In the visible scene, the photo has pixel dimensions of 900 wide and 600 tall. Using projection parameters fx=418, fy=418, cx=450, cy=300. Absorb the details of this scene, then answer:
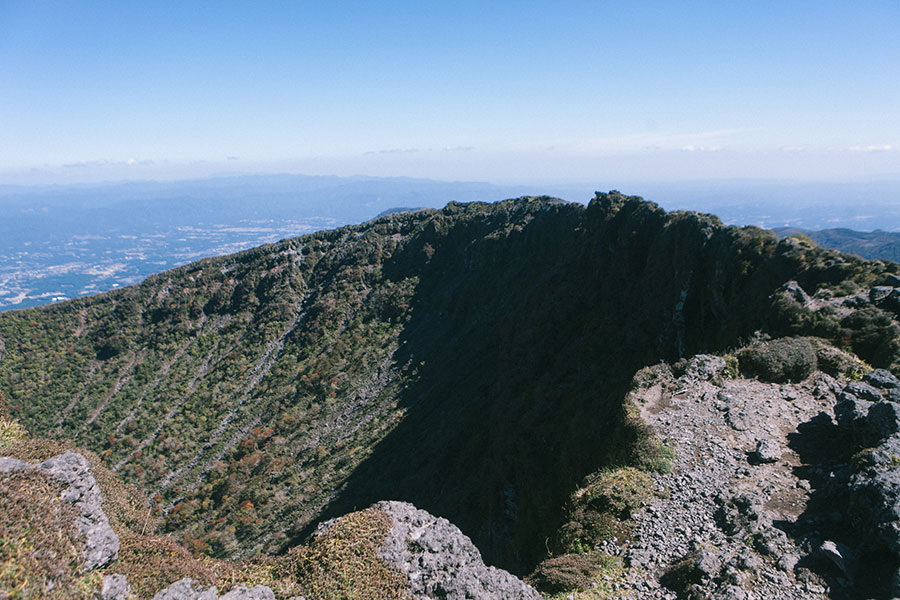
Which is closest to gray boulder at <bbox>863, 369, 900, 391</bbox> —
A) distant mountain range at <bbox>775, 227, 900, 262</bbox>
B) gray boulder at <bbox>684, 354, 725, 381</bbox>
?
gray boulder at <bbox>684, 354, 725, 381</bbox>

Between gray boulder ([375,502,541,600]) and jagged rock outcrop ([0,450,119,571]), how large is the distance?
5834 mm

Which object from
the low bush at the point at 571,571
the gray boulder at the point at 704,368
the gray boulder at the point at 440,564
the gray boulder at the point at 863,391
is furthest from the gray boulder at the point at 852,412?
the gray boulder at the point at 440,564

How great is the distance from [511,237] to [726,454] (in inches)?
2093

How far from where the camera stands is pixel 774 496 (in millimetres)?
11461

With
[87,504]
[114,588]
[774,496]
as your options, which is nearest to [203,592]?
[114,588]

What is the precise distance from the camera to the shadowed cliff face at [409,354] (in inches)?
945

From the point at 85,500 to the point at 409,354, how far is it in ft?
176

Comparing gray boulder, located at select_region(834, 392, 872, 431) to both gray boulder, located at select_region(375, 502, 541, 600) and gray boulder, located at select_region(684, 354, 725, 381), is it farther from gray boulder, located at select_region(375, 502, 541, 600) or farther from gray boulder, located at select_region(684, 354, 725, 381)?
gray boulder, located at select_region(375, 502, 541, 600)

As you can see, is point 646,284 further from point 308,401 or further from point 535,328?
point 308,401

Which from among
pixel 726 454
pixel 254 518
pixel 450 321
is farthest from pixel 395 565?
pixel 450 321

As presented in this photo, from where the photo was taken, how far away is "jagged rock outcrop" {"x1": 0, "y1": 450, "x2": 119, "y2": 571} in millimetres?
8555

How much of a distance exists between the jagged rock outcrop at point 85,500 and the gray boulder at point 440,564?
5.83 m

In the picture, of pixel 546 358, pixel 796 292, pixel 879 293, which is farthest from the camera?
pixel 546 358

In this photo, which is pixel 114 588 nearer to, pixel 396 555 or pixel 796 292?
pixel 396 555
